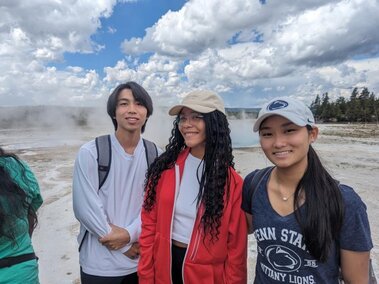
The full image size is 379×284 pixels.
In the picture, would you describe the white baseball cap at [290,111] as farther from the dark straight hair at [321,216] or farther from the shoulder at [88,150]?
the shoulder at [88,150]

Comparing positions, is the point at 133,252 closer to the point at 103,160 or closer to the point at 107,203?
the point at 107,203

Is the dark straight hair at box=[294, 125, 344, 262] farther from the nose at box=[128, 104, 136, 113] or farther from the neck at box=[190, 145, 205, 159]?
the nose at box=[128, 104, 136, 113]

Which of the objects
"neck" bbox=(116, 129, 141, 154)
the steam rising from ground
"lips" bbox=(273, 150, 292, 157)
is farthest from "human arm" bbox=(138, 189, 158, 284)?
the steam rising from ground

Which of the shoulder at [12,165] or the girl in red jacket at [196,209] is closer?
the shoulder at [12,165]

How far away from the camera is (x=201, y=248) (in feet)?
6.88

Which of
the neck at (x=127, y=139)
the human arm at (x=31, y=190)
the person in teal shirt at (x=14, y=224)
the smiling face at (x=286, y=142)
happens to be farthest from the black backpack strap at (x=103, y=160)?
the smiling face at (x=286, y=142)

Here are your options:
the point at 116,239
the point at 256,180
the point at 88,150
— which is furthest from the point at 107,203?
the point at 256,180

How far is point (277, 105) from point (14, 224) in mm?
1544

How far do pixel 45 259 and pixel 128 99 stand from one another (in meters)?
3.28

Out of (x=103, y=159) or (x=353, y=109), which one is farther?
(x=353, y=109)

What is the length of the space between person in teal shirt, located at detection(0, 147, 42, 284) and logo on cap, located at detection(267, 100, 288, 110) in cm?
145

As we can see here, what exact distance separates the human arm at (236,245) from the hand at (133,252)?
2.35ft

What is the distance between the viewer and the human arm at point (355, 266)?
1.64 m

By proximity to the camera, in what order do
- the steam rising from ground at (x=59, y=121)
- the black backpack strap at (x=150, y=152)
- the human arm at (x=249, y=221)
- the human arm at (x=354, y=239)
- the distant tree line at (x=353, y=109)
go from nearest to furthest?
the human arm at (x=354, y=239) → the human arm at (x=249, y=221) → the black backpack strap at (x=150, y=152) → the steam rising from ground at (x=59, y=121) → the distant tree line at (x=353, y=109)
